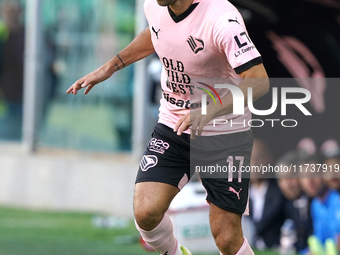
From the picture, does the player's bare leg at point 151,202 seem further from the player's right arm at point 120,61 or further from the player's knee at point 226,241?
the player's right arm at point 120,61

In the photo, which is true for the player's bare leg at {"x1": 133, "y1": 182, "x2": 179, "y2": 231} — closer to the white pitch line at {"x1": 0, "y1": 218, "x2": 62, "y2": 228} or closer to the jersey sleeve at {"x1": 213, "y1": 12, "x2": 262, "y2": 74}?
the jersey sleeve at {"x1": 213, "y1": 12, "x2": 262, "y2": 74}

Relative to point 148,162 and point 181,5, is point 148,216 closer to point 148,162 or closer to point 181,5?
point 148,162

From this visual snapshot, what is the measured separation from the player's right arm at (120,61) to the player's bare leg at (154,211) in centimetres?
90

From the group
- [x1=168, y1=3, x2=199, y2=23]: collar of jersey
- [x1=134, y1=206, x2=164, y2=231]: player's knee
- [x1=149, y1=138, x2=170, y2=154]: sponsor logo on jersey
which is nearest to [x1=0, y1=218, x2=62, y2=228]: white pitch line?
[x1=149, y1=138, x2=170, y2=154]: sponsor logo on jersey

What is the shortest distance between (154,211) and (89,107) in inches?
292

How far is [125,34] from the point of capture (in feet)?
36.4

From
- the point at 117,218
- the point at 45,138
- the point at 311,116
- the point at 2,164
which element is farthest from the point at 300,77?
the point at 2,164

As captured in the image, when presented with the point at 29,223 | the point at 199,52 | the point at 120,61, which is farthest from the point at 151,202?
the point at 29,223

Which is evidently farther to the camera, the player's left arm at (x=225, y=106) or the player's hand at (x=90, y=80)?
the player's hand at (x=90, y=80)

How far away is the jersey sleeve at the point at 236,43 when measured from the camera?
4211 millimetres

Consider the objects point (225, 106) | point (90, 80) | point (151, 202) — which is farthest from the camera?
point (90, 80)

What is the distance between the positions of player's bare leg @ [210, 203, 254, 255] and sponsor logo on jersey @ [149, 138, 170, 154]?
558mm

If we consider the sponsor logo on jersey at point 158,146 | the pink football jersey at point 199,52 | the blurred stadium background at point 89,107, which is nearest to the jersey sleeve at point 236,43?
the pink football jersey at point 199,52

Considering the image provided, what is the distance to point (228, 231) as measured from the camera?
474cm
